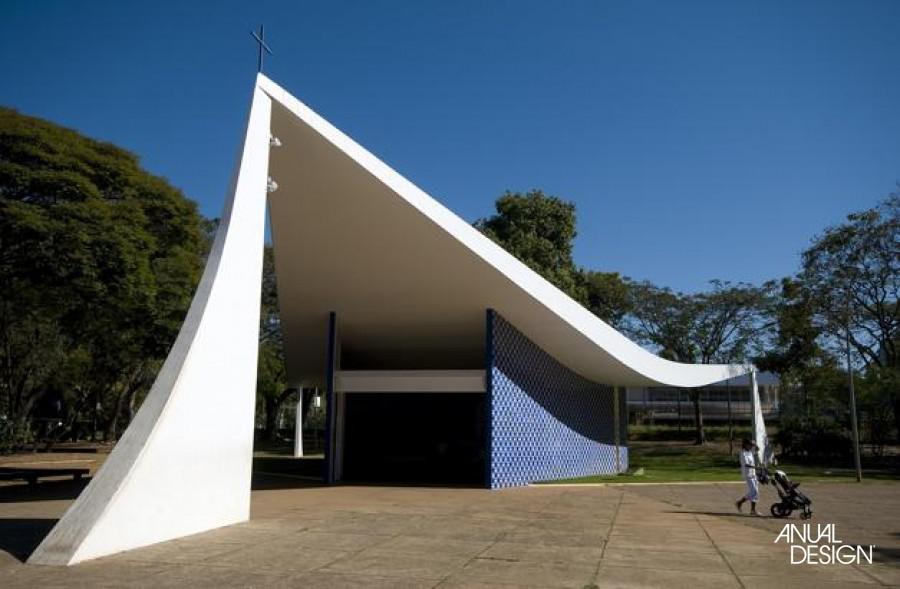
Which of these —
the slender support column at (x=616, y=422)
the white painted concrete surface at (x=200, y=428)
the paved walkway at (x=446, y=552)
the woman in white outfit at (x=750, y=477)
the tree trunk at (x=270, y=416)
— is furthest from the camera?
the tree trunk at (x=270, y=416)

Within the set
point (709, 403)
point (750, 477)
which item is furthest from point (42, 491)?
point (709, 403)

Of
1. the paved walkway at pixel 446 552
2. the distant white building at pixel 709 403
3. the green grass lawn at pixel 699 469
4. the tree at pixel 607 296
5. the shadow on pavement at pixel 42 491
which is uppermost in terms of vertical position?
the tree at pixel 607 296

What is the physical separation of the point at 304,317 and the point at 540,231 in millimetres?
14956

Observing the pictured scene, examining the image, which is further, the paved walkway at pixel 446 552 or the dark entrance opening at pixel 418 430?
the dark entrance opening at pixel 418 430

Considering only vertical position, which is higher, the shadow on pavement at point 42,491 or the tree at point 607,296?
the tree at point 607,296

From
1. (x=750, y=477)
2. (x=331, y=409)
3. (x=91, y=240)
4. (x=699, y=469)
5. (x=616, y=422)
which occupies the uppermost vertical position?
(x=91, y=240)

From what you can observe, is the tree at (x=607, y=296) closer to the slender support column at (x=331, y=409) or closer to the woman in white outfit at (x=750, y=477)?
the slender support column at (x=331, y=409)

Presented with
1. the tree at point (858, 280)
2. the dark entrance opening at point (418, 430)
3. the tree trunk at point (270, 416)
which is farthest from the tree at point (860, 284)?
the tree trunk at point (270, 416)

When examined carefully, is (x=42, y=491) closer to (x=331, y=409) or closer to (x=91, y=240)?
(x=331, y=409)

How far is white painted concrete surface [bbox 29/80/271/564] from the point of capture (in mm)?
6129

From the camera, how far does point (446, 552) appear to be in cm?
649

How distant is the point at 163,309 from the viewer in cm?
1953

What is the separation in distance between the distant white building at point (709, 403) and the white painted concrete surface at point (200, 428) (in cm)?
4101

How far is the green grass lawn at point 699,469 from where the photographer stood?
17297 millimetres
